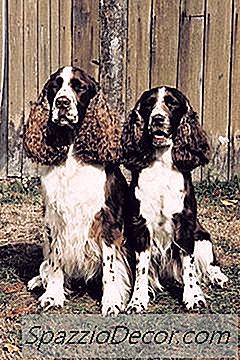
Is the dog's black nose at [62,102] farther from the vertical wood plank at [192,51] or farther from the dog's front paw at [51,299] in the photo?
the vertical wood plank at [192,51]

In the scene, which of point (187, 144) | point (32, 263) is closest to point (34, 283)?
point (32, 263)

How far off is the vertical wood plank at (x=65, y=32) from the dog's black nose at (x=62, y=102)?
3.65 m

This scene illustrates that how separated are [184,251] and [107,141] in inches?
34.5

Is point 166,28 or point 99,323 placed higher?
point 166,28

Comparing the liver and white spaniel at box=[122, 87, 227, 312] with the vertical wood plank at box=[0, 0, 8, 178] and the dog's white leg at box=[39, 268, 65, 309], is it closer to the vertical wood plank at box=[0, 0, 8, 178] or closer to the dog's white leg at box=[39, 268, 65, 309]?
the dog's white leg at box=[39, 268, 65, 309]

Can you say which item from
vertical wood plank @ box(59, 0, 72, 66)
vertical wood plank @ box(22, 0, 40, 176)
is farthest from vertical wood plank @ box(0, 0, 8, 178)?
vertical wood plank @ box(59, 0, 72, 66)

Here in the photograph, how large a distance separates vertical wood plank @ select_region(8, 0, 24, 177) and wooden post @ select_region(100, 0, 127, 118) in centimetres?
149


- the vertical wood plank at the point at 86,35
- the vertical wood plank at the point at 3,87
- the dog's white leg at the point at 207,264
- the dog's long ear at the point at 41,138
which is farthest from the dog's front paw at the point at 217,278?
the vertical wood plank at the point at 3,87

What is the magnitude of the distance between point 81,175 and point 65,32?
366 centimetres

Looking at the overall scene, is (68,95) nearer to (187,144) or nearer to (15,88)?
(187,144)

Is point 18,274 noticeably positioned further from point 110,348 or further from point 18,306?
point 110,348

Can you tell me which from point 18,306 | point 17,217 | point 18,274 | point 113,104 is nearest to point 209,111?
point 113,104

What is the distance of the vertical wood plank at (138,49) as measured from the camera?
8711mm

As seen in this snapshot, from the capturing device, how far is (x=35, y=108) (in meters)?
5.58
